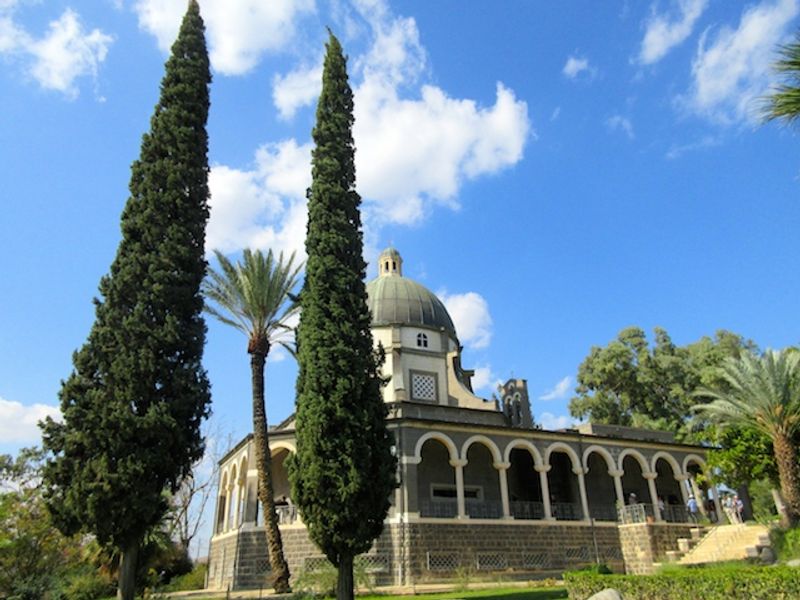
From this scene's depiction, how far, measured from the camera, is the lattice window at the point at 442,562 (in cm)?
2088

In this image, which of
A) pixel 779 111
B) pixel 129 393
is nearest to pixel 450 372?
pixel 129 393

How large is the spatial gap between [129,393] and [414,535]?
11.6 m

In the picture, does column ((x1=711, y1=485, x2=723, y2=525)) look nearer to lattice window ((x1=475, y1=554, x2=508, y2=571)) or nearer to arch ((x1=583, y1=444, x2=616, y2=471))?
arch ((x1=583, y1=444, x2=616, y2=471))

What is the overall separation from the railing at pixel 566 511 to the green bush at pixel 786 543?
7844 mm

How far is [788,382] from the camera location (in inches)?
790

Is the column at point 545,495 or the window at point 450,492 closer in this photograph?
the column at point 545,495

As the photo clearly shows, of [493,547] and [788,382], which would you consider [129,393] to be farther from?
[788,382]

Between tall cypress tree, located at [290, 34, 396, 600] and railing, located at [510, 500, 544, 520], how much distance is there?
472 inches

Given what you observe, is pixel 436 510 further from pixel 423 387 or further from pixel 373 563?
pixel 423 387

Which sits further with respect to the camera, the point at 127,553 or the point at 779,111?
the point at 127,553

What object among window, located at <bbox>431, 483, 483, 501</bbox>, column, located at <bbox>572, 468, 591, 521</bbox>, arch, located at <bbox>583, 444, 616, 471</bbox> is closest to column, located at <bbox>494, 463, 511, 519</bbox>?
window, located at <bbox>431, 483, 483, 501</bbox>

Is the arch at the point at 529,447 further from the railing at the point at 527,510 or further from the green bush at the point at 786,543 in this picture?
the green bush at the point at 786,543

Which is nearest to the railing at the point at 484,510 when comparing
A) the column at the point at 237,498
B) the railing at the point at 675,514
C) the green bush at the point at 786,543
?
the railing at the point at 675,514

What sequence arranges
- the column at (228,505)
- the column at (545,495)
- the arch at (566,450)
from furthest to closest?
the column at (228,505) < the arch at (566,450) < the column at (545,495)
